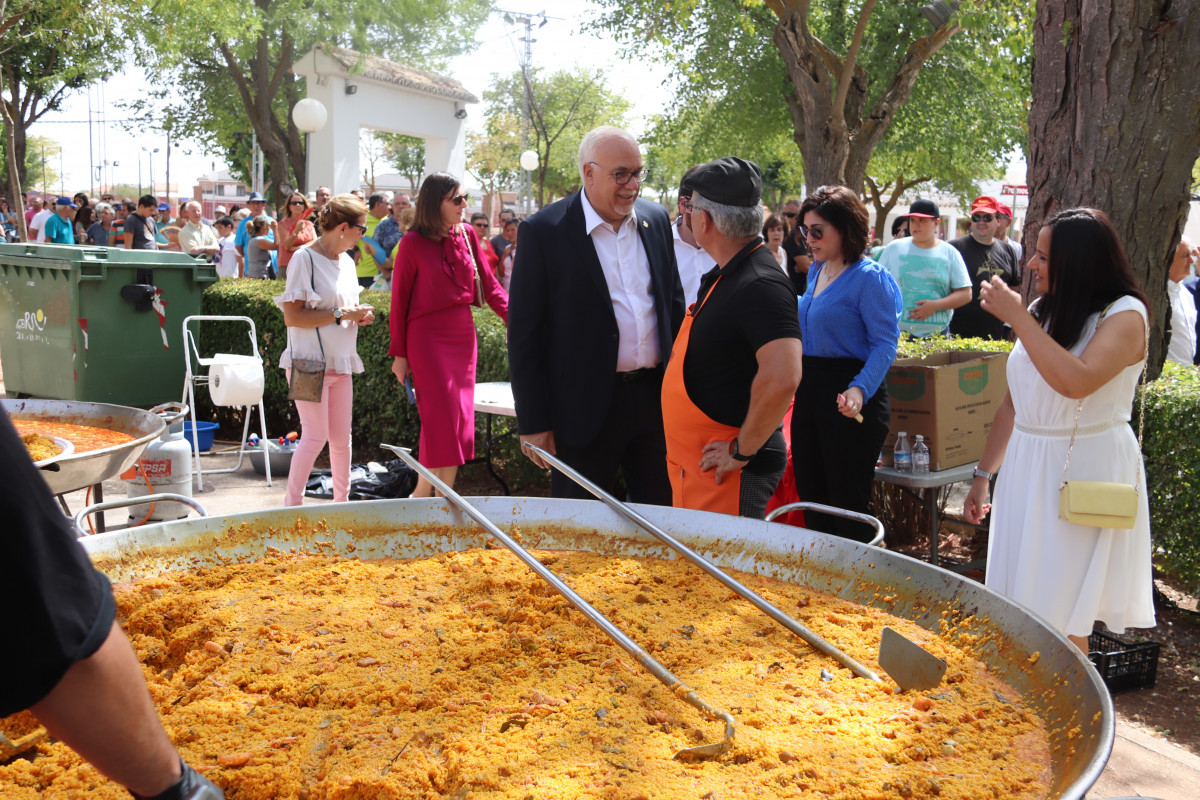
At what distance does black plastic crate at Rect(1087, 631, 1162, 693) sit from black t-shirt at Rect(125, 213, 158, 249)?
13.4 m

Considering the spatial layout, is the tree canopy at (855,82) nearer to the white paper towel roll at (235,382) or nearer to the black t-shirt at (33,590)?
the white paper towel roll at (235,382)

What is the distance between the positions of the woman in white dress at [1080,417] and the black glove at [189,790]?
8.50 feet

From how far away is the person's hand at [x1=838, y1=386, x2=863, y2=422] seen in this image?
13.3 ft

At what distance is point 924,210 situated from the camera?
22.6ft

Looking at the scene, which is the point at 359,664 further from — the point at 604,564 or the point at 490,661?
the point at 604,564

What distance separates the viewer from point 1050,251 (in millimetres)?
3154

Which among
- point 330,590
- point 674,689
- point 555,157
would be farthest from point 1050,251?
point 555,157

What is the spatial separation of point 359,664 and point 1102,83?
430 centimetres

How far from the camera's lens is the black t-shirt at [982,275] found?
25.3ft

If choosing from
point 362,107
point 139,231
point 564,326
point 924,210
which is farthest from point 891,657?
point 362,107

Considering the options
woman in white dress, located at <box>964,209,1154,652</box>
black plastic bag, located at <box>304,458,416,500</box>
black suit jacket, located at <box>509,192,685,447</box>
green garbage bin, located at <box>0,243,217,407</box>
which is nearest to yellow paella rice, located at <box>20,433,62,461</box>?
black suit jacket, located at <box>509,192,685,447</box>

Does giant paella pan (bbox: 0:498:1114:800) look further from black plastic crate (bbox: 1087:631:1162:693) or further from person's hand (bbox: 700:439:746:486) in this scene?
black plastic crate (bbox: 1087:631:1162:693)

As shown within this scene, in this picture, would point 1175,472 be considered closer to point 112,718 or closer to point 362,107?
point 112,718

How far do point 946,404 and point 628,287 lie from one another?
6.84ft
